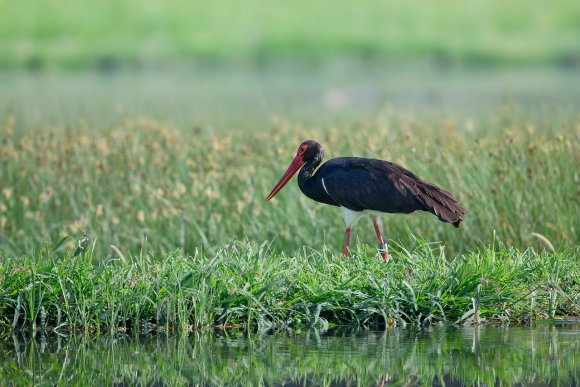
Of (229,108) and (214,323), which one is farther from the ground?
(229,108)

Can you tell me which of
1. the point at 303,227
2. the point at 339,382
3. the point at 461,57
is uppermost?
the point at 461,57

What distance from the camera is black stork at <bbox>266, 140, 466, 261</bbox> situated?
Answer: 10.3 meters

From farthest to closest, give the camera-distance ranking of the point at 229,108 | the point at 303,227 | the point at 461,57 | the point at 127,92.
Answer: the point at 461,57
the point at 127,92
the point at 229,108
the point at 303,227

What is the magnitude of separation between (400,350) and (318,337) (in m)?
0.67

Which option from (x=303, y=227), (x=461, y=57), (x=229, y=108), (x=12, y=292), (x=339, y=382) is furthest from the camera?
(x=461, y=57)

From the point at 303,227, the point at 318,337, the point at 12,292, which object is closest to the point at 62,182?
the point at 303,227

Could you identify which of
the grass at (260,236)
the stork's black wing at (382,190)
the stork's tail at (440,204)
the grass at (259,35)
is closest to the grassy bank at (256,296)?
the grass at (260,236)

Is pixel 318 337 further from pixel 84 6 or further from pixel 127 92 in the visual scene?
pixel 84 6

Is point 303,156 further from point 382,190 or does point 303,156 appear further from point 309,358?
point 309,358

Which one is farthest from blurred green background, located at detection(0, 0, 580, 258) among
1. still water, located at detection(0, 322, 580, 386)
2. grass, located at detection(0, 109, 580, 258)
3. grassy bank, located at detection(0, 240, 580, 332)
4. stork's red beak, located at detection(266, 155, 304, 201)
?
still water, located at detection(0, 322, 580, 386)

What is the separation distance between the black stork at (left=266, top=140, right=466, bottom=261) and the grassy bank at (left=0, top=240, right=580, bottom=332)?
3.00 feet

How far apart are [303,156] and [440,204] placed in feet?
5.05

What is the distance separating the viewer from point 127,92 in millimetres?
35844

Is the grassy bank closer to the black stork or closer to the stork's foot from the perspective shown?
the stork's foot
